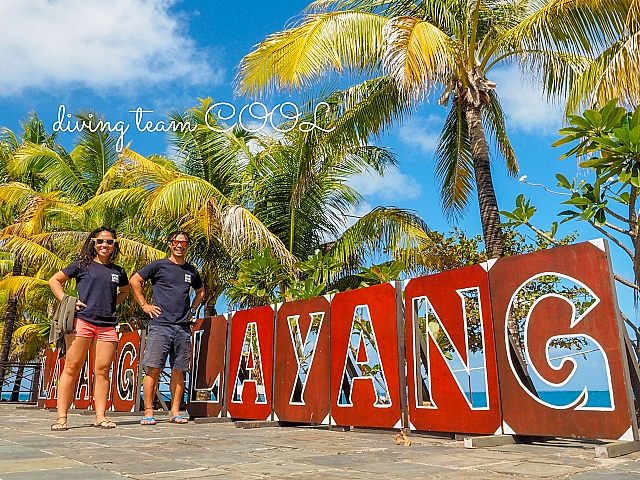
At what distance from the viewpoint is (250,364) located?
6.29 metres

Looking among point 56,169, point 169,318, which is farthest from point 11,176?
point 169,318

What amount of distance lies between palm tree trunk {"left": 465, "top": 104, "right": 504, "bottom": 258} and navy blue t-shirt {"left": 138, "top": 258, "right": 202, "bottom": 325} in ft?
15.7

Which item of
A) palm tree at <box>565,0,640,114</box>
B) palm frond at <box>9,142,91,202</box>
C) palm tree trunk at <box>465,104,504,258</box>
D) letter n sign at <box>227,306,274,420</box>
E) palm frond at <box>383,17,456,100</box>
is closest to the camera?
letter n sign at <box>227,306,274,420</box>

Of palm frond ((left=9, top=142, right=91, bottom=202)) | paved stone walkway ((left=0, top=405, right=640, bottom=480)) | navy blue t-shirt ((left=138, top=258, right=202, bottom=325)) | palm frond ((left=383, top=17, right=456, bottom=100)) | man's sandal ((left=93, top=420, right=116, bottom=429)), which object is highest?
palm frond ((left=9, top=142, right=91, bottom=202))

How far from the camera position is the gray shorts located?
5938 mm

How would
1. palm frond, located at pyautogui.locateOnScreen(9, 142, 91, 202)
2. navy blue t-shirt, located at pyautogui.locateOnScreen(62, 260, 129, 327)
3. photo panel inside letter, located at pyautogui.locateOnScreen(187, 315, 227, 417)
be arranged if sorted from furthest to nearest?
1. palm frond, located at pyautogui.locateOnScreen(9, 142, 91, 202)
2. photo panel inside letter, located at pyautogui.locateOnScreen(187, 315, 227, 417)
3. navy blue t-shirt, located at pyautogui.locateOnScreen(62, 260, 129, 327)

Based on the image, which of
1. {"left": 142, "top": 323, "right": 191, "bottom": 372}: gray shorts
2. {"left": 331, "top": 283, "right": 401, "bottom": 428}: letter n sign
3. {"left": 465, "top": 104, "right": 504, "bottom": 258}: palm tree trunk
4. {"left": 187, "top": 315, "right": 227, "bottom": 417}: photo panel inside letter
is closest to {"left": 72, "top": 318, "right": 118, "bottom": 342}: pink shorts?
{"left": 142, "top": 323, "right": 191, "bottom": 372}: gray shorts

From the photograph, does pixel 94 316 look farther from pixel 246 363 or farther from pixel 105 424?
pixel 246 363

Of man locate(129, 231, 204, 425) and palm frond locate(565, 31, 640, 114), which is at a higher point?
palm frond locate(565, 31, 640, 114)

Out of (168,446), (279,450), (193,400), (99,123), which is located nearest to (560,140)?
(279,450)

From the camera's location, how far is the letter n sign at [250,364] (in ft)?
19.4

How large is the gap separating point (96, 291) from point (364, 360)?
2554mm

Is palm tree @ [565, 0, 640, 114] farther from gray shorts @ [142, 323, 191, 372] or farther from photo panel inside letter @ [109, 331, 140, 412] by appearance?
photo panel inside letter @ [109, 331, 140, 412]

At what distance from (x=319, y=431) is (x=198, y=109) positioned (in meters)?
12.1
